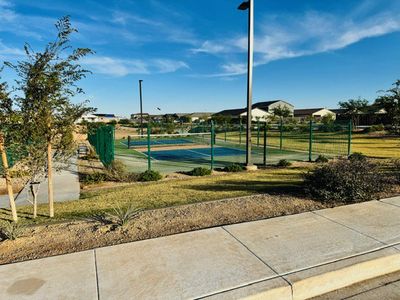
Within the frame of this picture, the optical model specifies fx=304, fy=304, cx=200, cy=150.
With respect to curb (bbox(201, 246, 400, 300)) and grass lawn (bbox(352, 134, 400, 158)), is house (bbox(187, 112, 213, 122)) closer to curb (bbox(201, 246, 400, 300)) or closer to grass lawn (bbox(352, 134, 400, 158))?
grass lawn (bbox(352, 134, 400, 158))

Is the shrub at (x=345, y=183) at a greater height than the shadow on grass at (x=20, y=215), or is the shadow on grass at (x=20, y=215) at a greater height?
the shrub at (x=345, y=183)

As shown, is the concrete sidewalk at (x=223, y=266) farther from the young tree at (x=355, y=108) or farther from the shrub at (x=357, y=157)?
the young tree at (x=355, y=108)

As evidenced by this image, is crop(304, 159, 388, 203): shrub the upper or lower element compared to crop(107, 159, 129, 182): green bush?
upper

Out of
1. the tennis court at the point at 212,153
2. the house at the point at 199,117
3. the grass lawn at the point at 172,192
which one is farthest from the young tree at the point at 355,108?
the grass lawn at the point at 172,192

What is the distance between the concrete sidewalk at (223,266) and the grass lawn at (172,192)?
223 cm

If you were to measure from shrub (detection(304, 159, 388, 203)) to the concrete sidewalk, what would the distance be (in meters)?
1.53

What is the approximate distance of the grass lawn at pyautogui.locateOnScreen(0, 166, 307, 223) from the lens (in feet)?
21.5

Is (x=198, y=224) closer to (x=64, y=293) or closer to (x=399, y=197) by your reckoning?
(x=64, y=293)

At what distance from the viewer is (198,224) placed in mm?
5238

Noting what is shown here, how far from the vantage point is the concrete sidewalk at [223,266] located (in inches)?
128

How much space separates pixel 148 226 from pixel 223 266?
1797mm

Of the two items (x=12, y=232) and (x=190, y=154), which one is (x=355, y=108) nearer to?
(x=190, y=154)

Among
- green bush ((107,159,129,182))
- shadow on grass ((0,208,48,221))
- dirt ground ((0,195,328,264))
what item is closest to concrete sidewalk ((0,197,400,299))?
dirt ground ((0,195,328,264))

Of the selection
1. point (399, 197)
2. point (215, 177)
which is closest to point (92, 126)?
point (215, 177)
